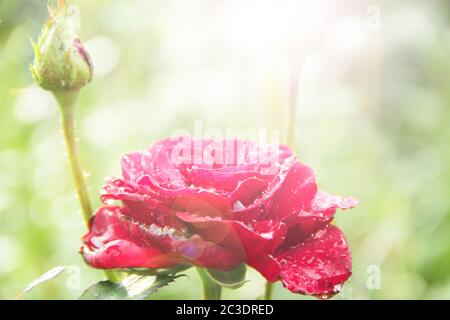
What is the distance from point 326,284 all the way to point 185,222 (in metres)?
0.08

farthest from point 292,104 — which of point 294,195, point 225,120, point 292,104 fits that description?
point 225,120

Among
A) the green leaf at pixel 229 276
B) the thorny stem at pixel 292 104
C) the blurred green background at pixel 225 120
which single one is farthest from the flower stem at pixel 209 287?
the blurred green background at pixel 225 120

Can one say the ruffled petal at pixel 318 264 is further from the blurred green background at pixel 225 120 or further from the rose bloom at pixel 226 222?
the blurred green background at pixel 225 120

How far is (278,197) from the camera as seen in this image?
38 cm

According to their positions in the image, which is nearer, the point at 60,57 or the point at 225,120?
the point at 60,57

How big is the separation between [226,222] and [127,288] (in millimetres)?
80

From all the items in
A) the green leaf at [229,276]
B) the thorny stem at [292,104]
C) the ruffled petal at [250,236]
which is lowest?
the green leaf at [229,276]

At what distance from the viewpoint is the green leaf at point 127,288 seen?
14.5 inches

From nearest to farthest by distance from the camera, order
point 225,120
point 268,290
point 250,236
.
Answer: point 250,236 → point 268,290 → point 225,120

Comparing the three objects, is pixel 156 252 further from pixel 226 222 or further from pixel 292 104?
pixel 292 104

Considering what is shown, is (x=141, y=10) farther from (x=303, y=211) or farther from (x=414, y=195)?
(x=303, y=211)

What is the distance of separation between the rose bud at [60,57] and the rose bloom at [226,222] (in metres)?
0.07

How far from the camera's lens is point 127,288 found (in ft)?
1.25
